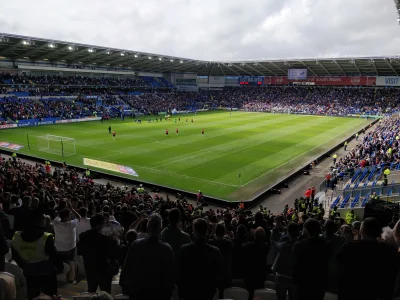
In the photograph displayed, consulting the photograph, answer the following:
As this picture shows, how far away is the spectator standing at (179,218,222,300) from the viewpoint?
382cm

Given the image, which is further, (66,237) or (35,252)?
(66,237)

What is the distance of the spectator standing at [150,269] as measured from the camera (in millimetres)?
3729

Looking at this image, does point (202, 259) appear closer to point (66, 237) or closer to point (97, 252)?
point (97, 252)

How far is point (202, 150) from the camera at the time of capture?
33.1 metres

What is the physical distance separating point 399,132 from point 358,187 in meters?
18.0

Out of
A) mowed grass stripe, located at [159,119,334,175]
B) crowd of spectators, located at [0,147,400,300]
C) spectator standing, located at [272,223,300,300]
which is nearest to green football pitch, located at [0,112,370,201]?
mowed grass stripe, located at [159,119,334,175]

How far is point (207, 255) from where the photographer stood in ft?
12.5

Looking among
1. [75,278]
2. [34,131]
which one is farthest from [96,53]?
[75,278]

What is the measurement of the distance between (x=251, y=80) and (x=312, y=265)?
96.4 metres

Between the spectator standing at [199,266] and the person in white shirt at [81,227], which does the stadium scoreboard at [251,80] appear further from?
the spectator standing at [199,266]

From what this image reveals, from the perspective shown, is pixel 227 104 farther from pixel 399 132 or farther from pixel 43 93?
pixel 399 132

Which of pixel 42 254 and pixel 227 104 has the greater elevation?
pixel 227 104

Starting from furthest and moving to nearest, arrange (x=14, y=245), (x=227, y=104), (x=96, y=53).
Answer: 1. (x=227, y=104)
2. (x=96, y=53)
3. (x=14, y=245)

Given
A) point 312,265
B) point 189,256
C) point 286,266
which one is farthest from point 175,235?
point 312,265
